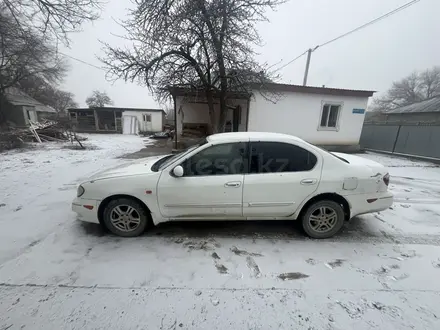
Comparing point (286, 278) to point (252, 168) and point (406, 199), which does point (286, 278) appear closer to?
point (252, 168)

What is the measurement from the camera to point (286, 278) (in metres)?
2.24

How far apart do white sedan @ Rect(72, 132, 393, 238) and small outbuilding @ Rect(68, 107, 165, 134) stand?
78.8 ft

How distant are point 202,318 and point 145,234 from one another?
1.62 metres

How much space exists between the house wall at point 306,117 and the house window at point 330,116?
0.66 ft

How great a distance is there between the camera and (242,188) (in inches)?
110

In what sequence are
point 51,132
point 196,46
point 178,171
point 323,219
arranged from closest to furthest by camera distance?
1. point 178,171
2. point 323,219
3. point 196,46
4. point 51,132

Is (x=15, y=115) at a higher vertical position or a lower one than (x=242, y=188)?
higher

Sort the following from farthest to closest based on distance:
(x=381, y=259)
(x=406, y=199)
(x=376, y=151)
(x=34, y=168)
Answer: (x=376, y=151)
(x=34, y=168)
(x=406, y=199)
(x=381, y=259)

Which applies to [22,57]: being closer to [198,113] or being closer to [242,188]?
[198,113]

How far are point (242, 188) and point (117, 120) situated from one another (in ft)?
88.2

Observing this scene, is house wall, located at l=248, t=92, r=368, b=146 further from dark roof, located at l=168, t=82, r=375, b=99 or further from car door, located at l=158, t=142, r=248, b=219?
car door, located at l=158, t=142, r=248, b=219

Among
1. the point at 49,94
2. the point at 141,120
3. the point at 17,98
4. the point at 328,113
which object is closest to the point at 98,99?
the point at 49,94

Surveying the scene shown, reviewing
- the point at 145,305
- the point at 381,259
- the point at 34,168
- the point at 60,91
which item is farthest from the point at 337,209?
the point at 60,91

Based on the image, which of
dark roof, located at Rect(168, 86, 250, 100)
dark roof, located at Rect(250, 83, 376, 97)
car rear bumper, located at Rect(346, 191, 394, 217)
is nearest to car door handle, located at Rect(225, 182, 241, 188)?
car rear bumper, located at Rect(346, 191, 394, 217)
